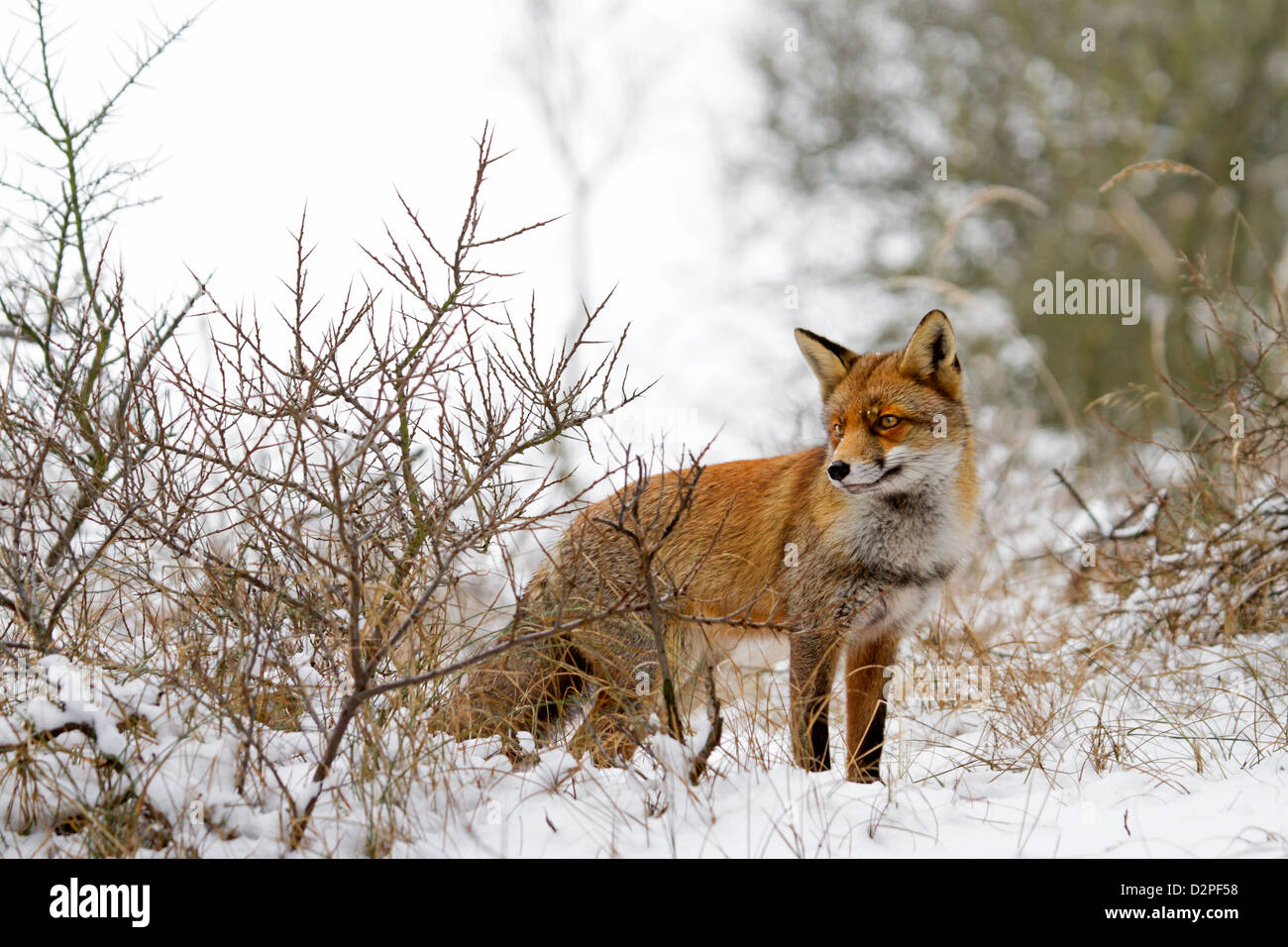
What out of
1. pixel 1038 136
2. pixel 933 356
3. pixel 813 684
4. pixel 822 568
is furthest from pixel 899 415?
pixel 1038 136

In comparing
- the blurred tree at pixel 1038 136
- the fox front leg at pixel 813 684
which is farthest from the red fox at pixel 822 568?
the blurred tree at pixel 1038 136

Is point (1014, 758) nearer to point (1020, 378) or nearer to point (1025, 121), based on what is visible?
A: point (1020, 378)

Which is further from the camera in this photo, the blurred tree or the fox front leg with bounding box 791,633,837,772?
the blurred tree

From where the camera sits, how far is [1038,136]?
1861 cm

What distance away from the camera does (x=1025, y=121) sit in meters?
18.5

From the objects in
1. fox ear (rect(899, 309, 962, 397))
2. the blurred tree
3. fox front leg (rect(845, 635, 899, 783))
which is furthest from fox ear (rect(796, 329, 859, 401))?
the blurred tree

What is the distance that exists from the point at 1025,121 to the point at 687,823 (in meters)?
18.3

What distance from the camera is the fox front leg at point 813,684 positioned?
165 inches

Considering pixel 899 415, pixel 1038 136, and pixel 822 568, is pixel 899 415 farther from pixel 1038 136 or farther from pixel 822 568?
pixel 1038 136

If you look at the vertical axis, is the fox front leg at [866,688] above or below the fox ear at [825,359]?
below

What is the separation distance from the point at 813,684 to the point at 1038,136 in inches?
678

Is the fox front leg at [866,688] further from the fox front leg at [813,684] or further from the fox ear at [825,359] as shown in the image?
the fox ear at [825,359]

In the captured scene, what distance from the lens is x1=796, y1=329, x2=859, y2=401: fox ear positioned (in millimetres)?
4758

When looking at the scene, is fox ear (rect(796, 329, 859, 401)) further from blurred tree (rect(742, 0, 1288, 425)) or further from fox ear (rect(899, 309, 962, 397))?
blurred tree (rect(742, 0, 1288, 425))
